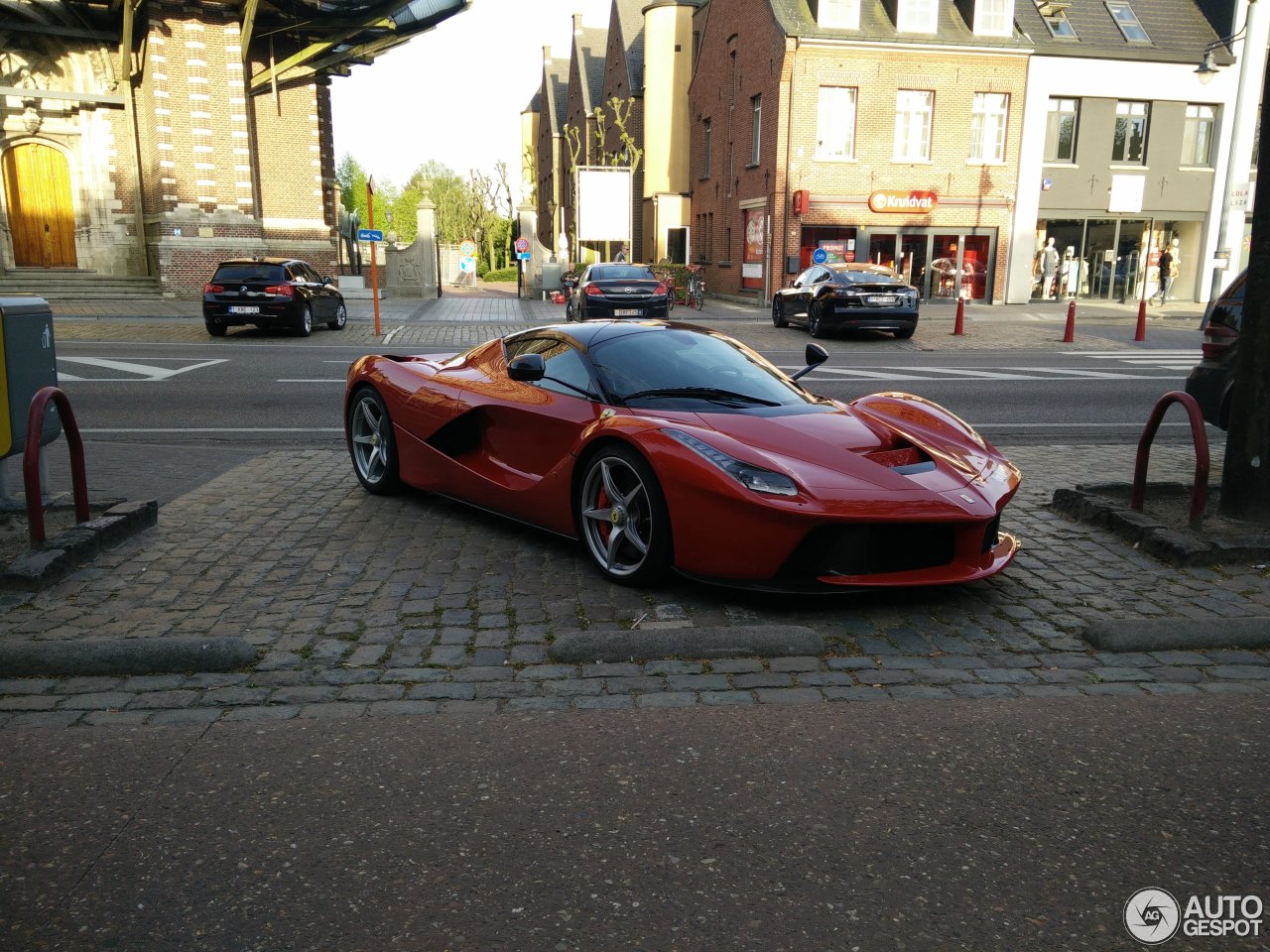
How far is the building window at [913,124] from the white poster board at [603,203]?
373 inches

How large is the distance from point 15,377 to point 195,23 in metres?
25.9

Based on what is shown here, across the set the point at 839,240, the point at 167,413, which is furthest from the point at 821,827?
the point at 839,240

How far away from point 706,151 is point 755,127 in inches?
249

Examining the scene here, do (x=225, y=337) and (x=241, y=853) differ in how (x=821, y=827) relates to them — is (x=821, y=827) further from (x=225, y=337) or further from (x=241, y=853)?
(x=225, y=337)

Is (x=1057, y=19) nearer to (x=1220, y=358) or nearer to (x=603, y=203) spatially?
(x=603, y=203)

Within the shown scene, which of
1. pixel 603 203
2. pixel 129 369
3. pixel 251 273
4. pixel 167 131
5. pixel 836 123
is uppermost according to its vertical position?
pixel 836 123

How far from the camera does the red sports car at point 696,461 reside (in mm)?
4473

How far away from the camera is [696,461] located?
4.59 metres

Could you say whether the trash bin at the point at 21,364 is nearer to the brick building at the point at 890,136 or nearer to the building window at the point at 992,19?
the brick building at the point at 890,136

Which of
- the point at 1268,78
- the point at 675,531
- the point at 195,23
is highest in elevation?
the point at 195,23

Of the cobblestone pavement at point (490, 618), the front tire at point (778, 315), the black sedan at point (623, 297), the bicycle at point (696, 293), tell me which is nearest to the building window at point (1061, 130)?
the bicycle at point (696, 293)

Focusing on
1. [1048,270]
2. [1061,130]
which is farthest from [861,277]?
[1061,130]

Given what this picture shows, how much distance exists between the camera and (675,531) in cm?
468
